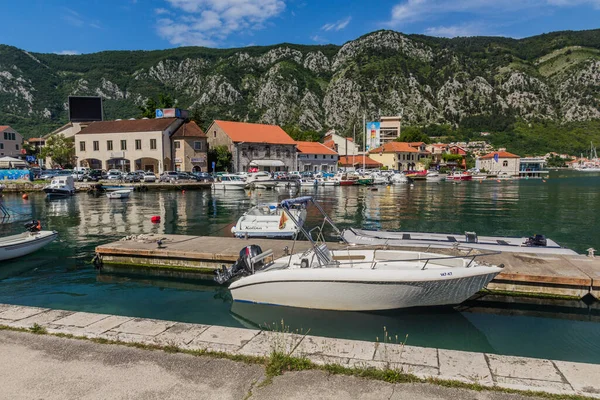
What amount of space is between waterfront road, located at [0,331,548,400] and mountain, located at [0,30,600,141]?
13814 centimetres

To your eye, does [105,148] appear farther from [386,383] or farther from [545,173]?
[545,173]

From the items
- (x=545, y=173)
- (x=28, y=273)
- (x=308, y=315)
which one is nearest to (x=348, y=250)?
(x=308, y=315)

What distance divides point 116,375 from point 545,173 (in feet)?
437

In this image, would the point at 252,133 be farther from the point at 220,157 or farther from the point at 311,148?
the point at 311,148

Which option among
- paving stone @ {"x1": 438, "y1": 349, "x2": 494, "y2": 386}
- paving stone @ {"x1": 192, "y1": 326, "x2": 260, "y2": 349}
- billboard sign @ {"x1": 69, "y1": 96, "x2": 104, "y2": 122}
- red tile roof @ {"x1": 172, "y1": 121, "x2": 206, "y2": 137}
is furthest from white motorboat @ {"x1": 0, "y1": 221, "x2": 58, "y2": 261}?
billboard sign @ {"x1": 69, "y1": 96, "x2": 104, "y2": 122}

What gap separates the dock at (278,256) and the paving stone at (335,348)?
5916mm

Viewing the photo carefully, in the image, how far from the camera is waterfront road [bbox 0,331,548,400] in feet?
16.6

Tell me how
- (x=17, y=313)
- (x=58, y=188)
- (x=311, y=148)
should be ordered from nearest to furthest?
(x=17, y=313) → (x=58, y=188) → (x=311, y=148)

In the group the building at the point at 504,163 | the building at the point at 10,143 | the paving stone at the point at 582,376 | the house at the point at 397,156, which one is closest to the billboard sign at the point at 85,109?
the building at the point at 10,143

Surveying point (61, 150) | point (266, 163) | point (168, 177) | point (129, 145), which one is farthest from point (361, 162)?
point (61, 150)

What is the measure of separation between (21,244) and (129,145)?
59.3 m

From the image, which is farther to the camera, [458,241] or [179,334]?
[458,241]

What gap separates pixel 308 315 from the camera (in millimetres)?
10531

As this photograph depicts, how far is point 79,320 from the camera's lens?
760 centimetres
